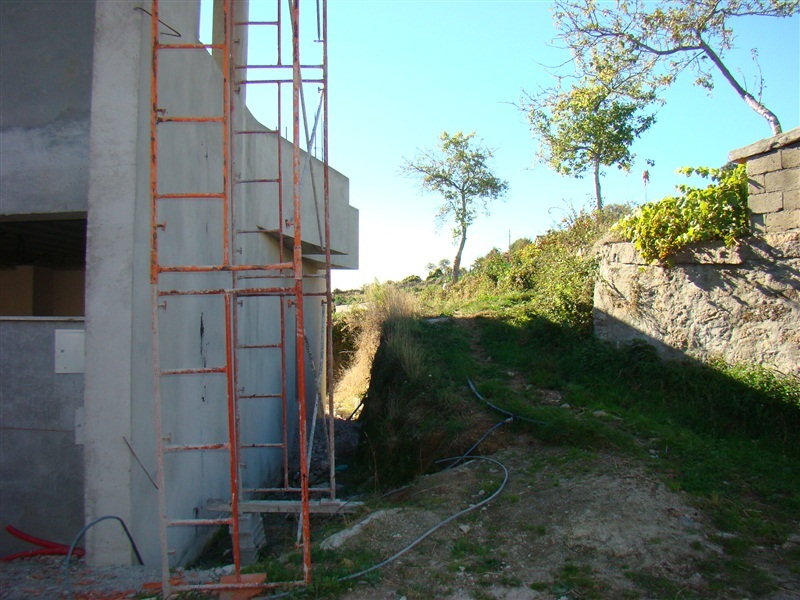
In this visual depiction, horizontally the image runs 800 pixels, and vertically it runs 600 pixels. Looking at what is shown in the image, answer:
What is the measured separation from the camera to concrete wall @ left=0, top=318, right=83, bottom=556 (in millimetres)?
4945

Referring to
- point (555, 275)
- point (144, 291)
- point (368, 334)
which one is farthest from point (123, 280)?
point (368, 334)

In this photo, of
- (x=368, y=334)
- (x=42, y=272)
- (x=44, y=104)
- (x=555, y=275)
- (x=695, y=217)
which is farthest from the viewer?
(x=368, y=334)

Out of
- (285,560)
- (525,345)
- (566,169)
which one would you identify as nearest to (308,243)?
(525,345)

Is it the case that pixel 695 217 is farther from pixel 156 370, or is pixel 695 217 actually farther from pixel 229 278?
pixel 156 370

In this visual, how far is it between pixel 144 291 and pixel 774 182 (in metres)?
6.95

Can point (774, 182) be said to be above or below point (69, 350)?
above

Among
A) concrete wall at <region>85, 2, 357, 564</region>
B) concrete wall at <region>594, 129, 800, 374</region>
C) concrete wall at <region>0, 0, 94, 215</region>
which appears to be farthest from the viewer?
concrete wall at <region>594, 129, 800, 374</region>

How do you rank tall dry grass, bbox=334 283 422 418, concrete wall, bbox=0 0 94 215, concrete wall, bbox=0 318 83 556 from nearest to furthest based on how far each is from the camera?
concrete wall, bbox=0 318 83 556
concrete wall, bbox=0 0 94 215
tall dry grass, bbox=334 283 422 418

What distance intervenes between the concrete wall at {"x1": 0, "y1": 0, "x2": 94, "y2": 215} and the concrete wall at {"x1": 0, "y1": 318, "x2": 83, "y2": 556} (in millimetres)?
1080

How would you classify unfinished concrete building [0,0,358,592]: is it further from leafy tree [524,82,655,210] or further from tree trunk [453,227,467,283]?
tree trunk [453,227,467,283]

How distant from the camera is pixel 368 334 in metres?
12.9

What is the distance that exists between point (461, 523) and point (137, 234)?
3.51 m

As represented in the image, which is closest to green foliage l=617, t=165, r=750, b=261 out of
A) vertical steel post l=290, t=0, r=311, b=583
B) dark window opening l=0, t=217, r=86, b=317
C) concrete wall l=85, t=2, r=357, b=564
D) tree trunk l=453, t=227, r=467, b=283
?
concrete wall l=85, t=2, r=357, b=564

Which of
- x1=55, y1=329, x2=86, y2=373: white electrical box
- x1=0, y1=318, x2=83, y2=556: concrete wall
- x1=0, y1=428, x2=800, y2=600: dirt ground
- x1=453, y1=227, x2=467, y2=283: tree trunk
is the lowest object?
x1=0, y1=428, x2=800, y2=600: dirt ground
